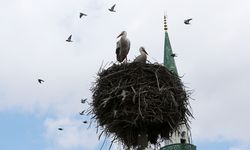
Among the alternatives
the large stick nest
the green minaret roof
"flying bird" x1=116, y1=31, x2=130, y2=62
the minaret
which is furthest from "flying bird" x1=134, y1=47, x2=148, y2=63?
the green minaret roof

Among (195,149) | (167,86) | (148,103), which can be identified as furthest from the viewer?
(195,149)

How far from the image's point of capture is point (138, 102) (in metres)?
11.5

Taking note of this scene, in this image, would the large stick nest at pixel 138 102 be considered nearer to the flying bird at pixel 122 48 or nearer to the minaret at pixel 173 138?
the flying bird at pixel 122 48

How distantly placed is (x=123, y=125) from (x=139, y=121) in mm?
298

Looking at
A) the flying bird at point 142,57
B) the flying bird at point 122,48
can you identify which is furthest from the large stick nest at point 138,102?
the flying bird at point 122,48

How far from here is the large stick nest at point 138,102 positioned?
11547 millimetres

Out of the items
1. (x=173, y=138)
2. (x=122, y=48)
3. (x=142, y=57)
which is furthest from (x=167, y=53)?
(x=142, y=57)

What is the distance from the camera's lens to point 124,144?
39.9 ft

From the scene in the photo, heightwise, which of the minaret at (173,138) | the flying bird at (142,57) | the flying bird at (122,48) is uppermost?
the minaret at (173,138)

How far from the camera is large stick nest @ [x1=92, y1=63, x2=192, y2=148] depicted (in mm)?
11547

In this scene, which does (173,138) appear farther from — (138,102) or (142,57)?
(138,102)

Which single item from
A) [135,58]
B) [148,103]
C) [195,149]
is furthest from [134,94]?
[195,149]

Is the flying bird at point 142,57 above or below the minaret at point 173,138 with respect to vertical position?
below

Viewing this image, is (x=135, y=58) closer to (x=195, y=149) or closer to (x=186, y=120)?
(x=186, y=120)
